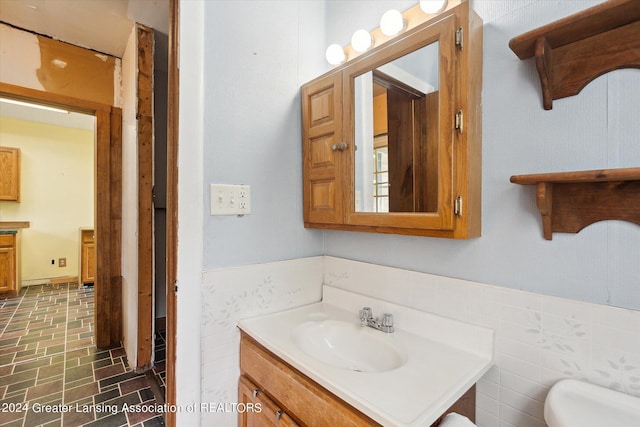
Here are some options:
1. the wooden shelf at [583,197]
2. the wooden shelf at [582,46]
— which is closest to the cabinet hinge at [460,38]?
the wooden shelf at [582,46]

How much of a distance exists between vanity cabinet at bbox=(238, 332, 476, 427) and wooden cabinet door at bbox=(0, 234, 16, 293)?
169 inches

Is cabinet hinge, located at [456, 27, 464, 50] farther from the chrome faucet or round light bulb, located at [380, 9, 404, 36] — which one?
the chrome faucet

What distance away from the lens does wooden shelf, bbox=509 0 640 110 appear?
0.69 meters

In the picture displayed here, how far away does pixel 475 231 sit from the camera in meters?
0.93

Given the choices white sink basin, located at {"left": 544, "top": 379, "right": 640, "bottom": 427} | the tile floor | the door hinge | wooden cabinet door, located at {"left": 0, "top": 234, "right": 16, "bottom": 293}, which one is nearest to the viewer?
white sink basin, located at {"left": 544, "top": 379, "right": 640, "bottom": 427}

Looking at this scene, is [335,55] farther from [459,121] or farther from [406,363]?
[406,363]

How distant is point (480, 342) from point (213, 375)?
0.99m

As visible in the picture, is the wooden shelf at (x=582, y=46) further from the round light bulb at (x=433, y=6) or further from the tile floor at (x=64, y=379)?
the tile floor at (x=64, y=379)

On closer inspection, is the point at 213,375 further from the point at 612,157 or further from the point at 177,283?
the point at 612,157

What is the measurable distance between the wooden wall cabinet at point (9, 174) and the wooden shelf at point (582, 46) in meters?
5.59

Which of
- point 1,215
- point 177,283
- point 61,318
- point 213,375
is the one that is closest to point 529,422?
point 213,375

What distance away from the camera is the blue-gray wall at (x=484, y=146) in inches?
29.3

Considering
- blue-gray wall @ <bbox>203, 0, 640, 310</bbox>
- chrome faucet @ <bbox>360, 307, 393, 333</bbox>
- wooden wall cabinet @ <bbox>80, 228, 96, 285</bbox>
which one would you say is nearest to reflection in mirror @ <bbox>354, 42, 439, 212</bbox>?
A: blue-gray wall @ <bbox>203, 0, 640, 310</bbox>

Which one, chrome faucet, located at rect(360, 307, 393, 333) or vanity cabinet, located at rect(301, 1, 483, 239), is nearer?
vanity cabinet, located at rect(301, 1, 483, 239)
